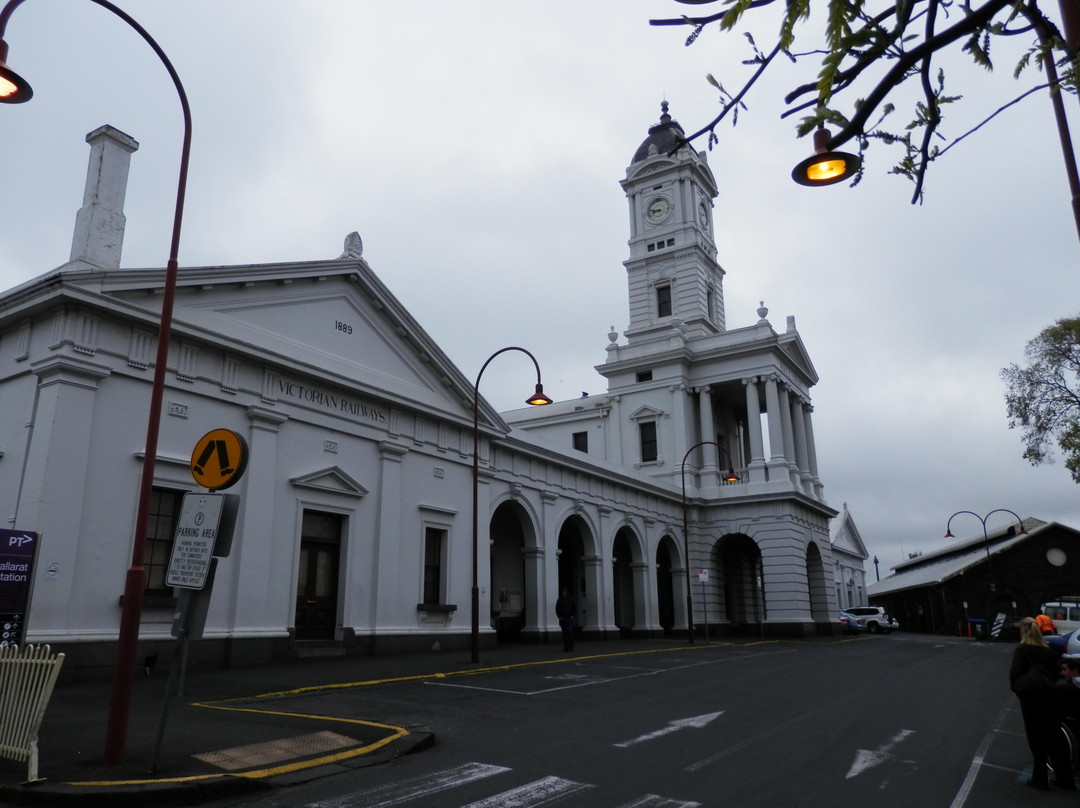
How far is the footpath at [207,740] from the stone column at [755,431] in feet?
97.1

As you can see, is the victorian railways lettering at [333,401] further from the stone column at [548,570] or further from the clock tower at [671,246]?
the clock tower at [671,246]

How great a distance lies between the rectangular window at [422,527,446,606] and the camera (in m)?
23.3

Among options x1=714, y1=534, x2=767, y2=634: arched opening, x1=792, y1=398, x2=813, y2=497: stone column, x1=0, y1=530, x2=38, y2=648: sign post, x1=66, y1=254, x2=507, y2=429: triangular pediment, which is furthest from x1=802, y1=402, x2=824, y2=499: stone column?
x1=0, y1=530, x2=38, y2=648: sign post

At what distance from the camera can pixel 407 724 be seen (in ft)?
33.8

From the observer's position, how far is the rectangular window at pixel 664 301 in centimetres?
4803

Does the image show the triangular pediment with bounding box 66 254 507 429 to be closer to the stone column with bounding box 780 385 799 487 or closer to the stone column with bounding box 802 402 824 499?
the stone column with bounding box 780 385 799 487

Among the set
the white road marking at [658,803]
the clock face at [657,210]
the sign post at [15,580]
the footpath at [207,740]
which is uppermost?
the clock face at [657,210]

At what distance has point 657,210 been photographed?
164 feet

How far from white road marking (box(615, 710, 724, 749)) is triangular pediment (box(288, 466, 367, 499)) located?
11645 mm

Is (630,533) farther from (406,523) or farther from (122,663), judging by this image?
(122,663)

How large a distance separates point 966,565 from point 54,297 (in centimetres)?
5107

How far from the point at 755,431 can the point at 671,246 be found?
507 inches

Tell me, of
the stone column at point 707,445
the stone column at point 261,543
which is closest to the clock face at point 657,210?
the stone column at point 707,445

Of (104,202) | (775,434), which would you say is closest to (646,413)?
(775,434)
